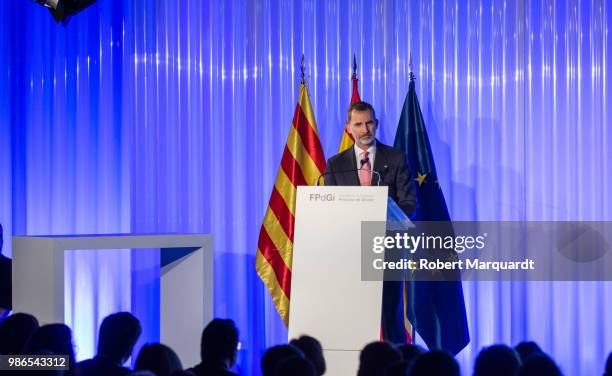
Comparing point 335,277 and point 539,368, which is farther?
point 335,277

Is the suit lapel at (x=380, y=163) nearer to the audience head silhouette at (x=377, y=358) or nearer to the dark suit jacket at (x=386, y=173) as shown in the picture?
the dark suit jacket at (x=386, y=173)

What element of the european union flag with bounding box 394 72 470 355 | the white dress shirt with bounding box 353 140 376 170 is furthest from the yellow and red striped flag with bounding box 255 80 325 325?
the european union flag with bounding box 394 72 470 355

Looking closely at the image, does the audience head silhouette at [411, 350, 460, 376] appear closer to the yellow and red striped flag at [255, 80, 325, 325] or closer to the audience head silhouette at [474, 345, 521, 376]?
the audience head silhouette at [474, 345, 521, 376]

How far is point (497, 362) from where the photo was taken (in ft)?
9.04

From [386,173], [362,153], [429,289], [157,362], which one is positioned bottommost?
[429,289]

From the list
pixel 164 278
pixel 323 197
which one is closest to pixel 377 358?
pixel 323 197

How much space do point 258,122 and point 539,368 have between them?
4411 mm

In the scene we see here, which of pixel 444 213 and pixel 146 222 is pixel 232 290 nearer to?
pixel 146 222

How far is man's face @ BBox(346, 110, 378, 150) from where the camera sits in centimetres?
570

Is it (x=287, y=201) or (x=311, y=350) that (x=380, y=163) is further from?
(x=311, y=350)

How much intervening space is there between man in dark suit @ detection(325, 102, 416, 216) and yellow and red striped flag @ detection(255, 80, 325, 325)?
38cm

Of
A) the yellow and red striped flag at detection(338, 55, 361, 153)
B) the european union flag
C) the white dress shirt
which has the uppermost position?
the yellow and red striped flag at detection(338, 55, 361, 153)

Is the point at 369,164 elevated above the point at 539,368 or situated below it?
above

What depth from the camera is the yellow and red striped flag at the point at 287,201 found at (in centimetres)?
614
